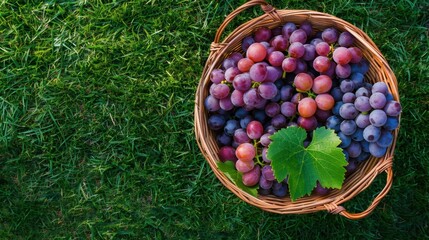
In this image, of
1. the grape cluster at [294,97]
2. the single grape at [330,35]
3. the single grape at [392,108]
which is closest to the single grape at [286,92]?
the grape cluster at [294,97]

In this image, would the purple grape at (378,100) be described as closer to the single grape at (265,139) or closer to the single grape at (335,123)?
the single grape at (335,123)

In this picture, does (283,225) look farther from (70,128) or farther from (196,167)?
(70,128)

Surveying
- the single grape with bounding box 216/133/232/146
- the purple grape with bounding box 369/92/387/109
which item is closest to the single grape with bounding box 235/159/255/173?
the single grape with bounding box 216/133/232/146

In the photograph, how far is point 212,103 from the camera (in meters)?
1.77

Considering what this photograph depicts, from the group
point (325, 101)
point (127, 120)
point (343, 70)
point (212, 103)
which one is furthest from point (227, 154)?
point (127, 120)

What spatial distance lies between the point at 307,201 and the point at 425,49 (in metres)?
0.97

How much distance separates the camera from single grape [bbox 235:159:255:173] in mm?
1706

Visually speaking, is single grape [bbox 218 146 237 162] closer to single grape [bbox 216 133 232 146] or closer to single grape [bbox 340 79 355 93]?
single grape [bbox 216 133 232 146]

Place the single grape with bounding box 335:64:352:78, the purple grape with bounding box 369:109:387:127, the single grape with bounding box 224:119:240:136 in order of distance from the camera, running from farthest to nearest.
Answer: the single grape with bounding box 224:119:240:136 < the single grape with bounding box 335:64:352:78 < the purple grape with bounding box 369:109:387:127

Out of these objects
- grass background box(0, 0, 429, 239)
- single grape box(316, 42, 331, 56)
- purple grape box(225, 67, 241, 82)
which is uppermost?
single grape box(316, 42, 331, 56)

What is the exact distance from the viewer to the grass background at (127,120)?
2160 mm

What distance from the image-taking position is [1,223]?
2.25 m

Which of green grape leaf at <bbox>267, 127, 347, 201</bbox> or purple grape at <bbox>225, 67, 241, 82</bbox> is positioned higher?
purple grape at <bbox>225, 67, 241, 82</bbox>

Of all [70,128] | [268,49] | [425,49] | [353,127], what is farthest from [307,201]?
[70,128]
